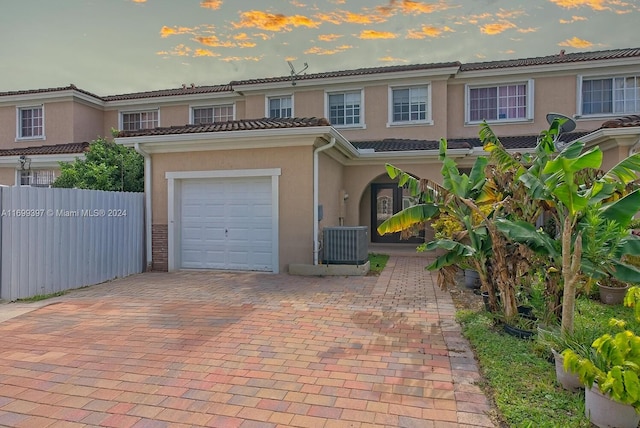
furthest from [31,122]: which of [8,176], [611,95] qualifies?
[611,95]

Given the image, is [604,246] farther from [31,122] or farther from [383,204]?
[31,122]

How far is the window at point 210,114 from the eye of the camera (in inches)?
800

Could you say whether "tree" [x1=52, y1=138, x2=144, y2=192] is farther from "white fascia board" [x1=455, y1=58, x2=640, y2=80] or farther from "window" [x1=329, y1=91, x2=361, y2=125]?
"white fascia board" [x1=455, y1=58, x2=640, y2=80]

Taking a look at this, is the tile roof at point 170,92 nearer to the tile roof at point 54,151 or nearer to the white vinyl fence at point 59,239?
the tile roof at point 54,151

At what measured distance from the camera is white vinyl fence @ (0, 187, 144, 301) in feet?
27.5

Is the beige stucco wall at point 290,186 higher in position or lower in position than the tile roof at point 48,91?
lower

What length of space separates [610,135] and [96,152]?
16792 mm

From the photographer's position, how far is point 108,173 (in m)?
13.4

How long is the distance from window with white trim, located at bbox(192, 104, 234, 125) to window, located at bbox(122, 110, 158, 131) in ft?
7.73

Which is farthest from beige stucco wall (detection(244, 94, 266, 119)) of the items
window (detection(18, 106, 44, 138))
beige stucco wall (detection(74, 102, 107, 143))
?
window (detection(18, 106, 44, 138))

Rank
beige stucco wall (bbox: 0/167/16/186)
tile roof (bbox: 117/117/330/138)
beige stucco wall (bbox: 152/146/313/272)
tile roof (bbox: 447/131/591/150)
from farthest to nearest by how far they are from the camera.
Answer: beige stucco wall (bbox: 0/167/16/186) < tile roof (bbox: 447/131/591/150) < beige stucco wall (bbox: 152/146/313/272) < tile roof (bbox: 117/117/330/138)

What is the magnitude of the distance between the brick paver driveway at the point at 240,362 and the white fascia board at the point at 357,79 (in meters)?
11.8

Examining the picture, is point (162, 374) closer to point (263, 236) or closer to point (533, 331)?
point (533, 331)

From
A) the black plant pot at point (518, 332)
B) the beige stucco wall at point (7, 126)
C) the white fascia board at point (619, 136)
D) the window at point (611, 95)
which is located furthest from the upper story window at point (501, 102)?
the beige stucco wall at point (7, 126)
